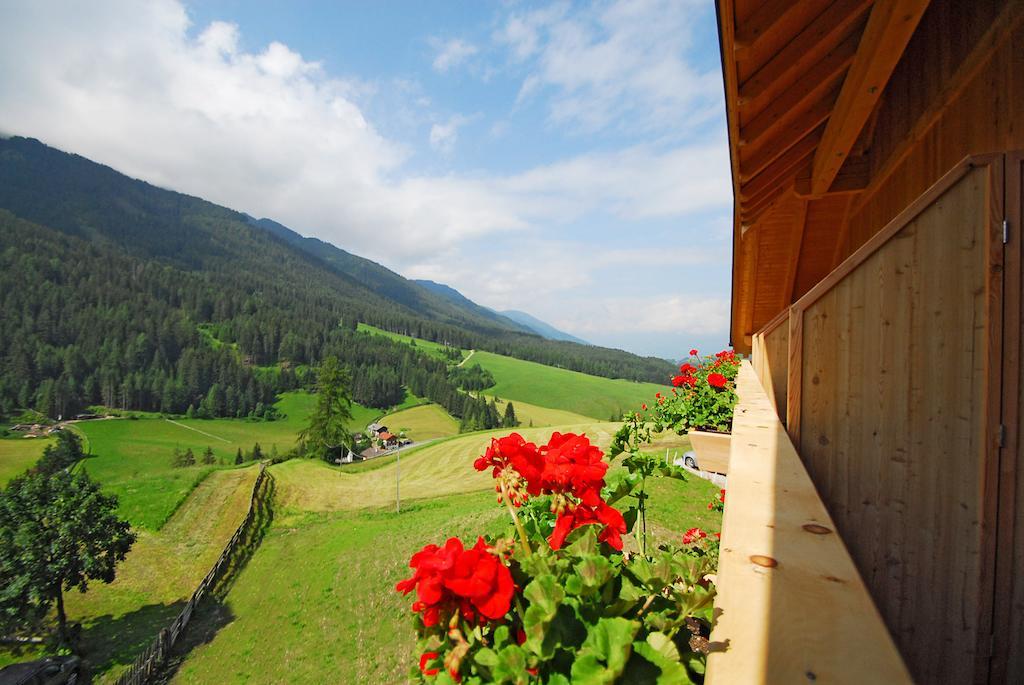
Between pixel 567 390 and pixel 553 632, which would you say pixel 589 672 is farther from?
pixel 567 390

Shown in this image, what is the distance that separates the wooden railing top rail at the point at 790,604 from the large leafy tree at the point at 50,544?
21100 mm

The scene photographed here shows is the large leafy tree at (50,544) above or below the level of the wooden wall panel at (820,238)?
below

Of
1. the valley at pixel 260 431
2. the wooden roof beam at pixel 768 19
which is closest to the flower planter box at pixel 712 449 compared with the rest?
the valley at pixel 260 431

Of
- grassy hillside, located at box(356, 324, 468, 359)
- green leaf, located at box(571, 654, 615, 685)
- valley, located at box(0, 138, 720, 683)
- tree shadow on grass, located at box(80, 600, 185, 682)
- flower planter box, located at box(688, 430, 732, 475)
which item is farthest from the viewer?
grassy hillside, located at box(356, 324, 468, 359)

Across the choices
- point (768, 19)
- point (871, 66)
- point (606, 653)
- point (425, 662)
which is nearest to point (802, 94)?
point (871, 66)

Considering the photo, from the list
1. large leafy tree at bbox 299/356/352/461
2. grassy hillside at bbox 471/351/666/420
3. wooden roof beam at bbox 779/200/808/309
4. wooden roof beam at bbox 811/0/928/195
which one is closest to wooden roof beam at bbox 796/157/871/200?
wooden roof beam at bbox 779/200/808/309

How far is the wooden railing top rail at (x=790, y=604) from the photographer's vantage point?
2.33 ft

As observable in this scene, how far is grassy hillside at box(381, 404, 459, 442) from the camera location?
7394cm

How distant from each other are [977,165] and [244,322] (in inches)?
5069

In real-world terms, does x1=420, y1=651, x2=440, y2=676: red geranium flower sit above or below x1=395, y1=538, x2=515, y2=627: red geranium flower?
below

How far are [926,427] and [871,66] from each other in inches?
77.6

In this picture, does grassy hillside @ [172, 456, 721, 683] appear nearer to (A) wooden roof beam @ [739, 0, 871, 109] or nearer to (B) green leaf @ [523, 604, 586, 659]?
(A) wooden roof beam @ [739, 0, 871, 109]

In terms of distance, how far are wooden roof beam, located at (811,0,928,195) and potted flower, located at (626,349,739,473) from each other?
2718 millimetres

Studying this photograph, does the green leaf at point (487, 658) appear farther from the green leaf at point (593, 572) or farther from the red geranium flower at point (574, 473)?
the red geranium flower at point (574, 473)
